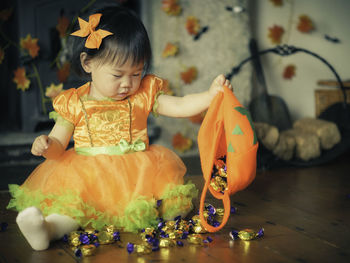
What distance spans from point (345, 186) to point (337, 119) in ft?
2.11

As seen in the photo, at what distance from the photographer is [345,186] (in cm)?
186

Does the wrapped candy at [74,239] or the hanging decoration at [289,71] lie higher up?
the hanging decoration at [289,71]

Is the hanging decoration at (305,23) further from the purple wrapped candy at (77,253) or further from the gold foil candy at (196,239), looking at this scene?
the purple wrapped candy at (77,253)

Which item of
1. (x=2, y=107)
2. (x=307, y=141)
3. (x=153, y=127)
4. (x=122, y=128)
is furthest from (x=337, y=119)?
(x=2, y=107)

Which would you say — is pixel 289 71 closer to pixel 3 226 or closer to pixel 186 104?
pixel 186 104

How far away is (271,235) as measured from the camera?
1271 mm

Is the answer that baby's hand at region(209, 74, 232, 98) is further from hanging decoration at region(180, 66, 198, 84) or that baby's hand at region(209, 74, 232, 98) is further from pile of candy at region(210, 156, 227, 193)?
hanging decoration at region(180, 66, 198, 84)

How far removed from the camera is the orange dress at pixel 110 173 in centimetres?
127

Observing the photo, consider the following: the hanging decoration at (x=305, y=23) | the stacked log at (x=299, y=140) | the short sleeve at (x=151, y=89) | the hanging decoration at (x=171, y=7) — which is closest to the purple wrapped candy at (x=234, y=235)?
the short sleeve at (x=151, y=89)

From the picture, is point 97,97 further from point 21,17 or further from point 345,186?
point 21,17

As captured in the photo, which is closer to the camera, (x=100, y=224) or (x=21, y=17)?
(x=100, y=224)

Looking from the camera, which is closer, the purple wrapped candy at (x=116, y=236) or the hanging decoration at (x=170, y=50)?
the purple wrapped candy at (x=116, y=236)

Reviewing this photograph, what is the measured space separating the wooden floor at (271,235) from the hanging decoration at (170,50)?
886 mm

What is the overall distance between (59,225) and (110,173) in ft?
0.68
